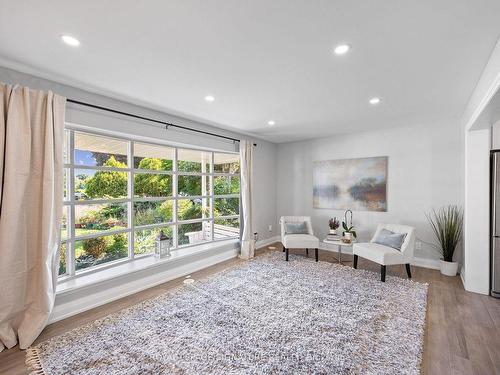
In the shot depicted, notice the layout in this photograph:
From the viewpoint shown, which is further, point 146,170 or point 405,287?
point 146,170

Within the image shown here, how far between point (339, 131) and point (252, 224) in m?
2.43

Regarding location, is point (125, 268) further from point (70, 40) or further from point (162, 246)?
point (70, 40)

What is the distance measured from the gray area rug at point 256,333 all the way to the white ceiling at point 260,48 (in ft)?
7.82

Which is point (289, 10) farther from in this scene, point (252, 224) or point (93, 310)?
point (252, 224)

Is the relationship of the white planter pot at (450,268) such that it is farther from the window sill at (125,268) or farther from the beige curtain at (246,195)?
the window sill at (125,268)

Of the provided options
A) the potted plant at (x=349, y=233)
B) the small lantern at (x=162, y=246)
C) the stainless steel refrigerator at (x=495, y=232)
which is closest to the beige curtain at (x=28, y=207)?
the small lantern at (x=162, y=246)

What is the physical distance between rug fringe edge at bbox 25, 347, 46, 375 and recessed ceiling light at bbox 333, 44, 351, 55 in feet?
10.6

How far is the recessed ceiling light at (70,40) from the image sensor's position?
5.53 ft

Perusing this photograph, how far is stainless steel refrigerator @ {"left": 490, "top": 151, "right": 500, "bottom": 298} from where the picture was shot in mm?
2828

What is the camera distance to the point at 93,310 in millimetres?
2605

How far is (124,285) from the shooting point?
2973 millimetres

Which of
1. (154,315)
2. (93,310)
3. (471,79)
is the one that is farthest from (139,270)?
(471,79)

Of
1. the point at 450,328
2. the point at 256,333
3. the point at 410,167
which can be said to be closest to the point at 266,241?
the point at 410,167

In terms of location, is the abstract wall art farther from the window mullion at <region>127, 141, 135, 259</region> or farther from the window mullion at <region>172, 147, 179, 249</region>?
the window mullion at <region>127, 141, 135, 259</region>
